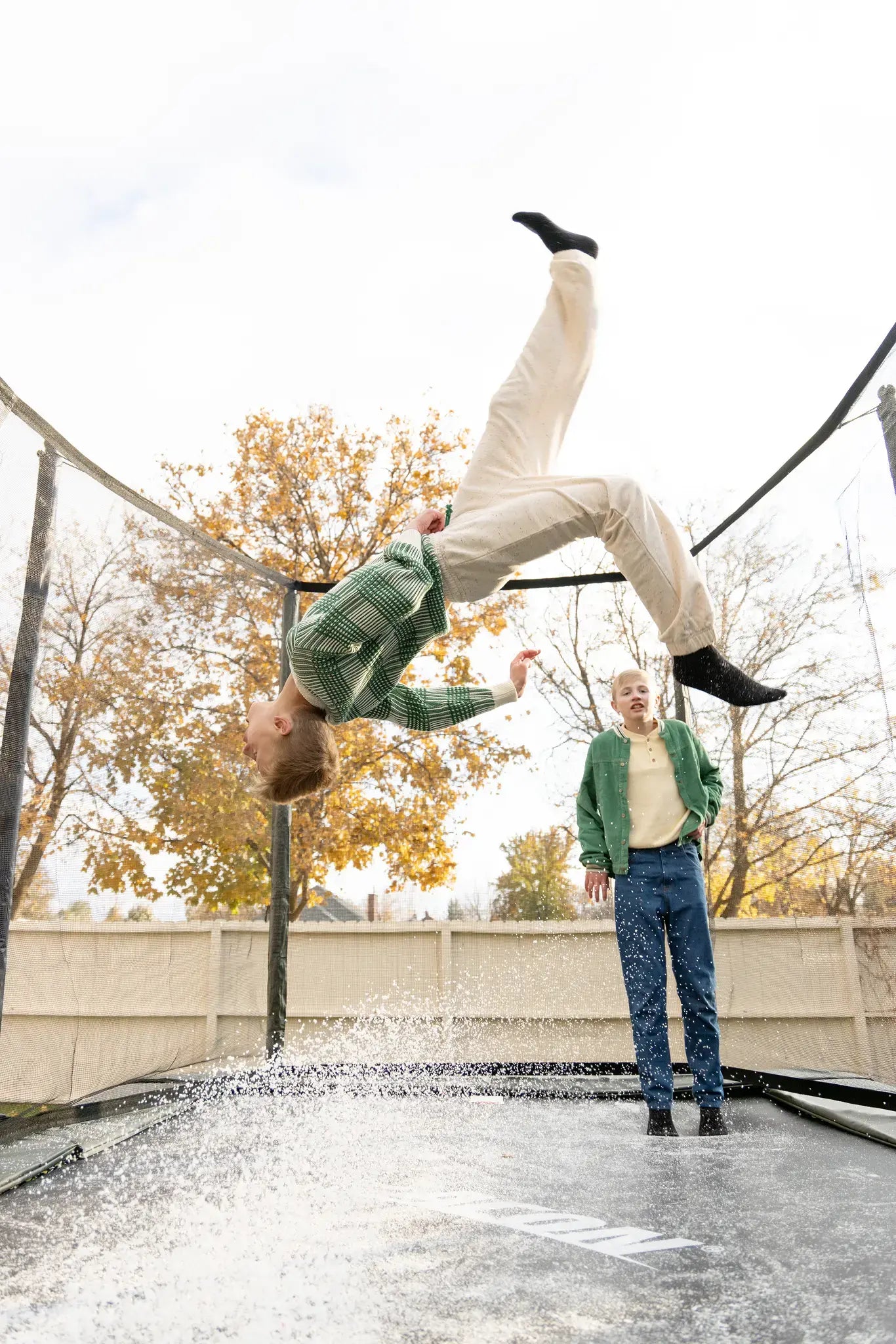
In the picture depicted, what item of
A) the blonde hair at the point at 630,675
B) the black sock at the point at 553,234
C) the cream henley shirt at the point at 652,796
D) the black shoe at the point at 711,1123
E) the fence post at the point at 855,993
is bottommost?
the black shoe at the point at 711,1123

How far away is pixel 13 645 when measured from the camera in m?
1.91

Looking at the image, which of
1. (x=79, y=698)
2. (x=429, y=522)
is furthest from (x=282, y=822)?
(x=429, y=522)

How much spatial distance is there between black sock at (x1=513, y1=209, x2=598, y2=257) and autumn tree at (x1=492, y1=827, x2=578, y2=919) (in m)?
3.25

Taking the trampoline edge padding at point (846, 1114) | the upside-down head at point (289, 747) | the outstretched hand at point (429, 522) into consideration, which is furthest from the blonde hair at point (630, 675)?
the trampoline edge padding at point (846, 1114)

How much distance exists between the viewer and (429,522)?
1.93 m

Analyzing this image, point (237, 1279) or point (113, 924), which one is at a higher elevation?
point (113, 924)

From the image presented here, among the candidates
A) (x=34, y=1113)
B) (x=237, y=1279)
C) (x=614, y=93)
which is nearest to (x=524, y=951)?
(x=34, y=1113)

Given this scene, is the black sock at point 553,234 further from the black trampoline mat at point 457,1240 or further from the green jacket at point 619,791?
the black trampoline mat at point 457,1240

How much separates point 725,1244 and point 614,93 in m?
3.32

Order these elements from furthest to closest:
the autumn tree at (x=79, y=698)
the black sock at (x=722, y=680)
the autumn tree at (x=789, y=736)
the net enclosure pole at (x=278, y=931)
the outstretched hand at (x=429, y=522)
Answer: the net enclosure pole at (x=278, y=931) < the autumn tree at (x=789, y=736) < the autumn tree at (x=79, y=698) < the outstretched hand at (x=429, y=522) < the black sock at (x=722, y=680)

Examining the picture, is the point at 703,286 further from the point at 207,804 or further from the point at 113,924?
the point at 113,924

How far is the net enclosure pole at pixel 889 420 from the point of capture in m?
1.92

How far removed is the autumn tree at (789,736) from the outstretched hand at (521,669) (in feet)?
2.73

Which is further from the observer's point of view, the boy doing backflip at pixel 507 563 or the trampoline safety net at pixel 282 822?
the trampoline safety net at pixel 282 822
